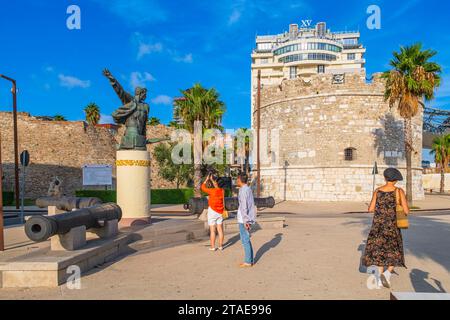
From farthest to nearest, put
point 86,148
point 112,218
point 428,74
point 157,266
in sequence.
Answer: point 86,148
point 428,74
point 112,218
point 157,266

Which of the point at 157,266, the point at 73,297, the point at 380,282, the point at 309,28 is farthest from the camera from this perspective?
the point at 309,28

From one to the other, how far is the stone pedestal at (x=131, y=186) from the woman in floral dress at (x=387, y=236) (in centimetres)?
603

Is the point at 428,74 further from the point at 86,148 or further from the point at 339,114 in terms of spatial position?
the point at 86,148

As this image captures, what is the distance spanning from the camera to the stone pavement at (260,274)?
4609 mm

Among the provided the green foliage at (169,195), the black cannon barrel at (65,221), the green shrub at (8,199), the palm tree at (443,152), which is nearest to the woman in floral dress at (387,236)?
the black cannon barrel at (65,221)

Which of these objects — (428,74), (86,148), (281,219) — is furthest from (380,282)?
(86,148)

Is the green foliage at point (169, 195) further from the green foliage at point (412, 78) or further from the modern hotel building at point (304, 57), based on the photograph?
the modern hotel building at point (304, 57)

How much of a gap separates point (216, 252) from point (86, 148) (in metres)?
30.3

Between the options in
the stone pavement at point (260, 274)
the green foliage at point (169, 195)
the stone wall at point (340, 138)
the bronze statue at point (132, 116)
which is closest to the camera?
the stone pavement at point (260, 274)

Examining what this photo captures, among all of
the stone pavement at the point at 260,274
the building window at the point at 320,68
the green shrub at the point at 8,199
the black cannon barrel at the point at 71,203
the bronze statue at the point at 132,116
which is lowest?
the green shrub at the point at 8,199

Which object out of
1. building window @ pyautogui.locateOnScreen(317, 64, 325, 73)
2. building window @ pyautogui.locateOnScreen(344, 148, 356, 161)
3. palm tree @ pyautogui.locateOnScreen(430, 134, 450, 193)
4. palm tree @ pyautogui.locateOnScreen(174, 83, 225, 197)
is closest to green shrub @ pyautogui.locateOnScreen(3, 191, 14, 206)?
palm tree @ pyautogui.locateOnScreen(174, 83, 225, 197)

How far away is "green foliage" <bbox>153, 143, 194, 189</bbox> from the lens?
30.1m

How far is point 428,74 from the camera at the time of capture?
19453 millimetres

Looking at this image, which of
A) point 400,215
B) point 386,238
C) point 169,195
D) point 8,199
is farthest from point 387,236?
point 8,199
